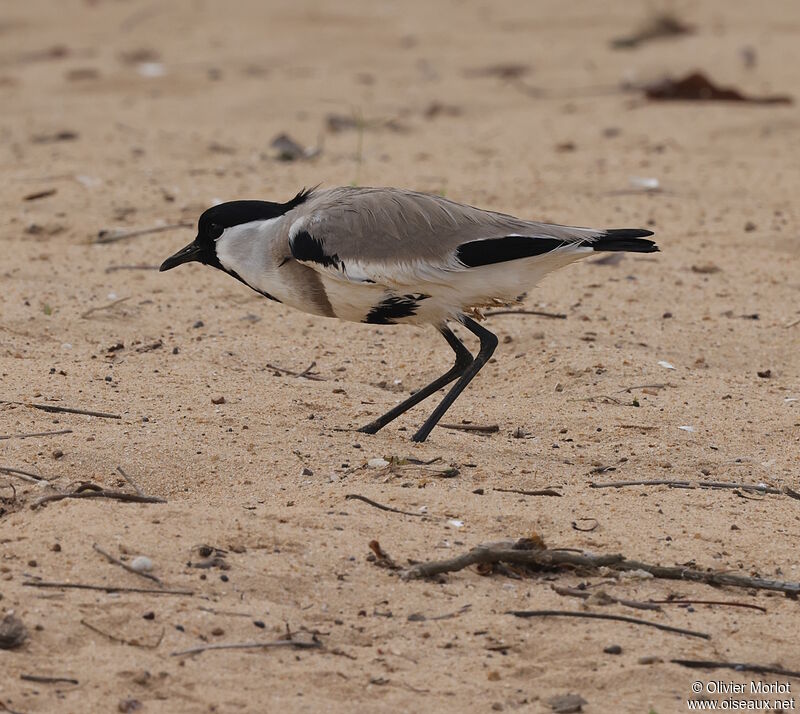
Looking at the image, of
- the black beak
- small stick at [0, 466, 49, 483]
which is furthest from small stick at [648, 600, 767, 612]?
the black beak

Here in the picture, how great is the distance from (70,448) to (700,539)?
2.37 metres

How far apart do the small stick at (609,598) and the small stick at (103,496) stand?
1436mm

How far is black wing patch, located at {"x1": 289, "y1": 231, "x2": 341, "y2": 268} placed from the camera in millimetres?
5383

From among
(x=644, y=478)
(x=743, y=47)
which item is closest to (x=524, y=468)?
(x=644, y=478)

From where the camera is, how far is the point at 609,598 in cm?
419

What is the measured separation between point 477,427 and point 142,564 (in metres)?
2.04

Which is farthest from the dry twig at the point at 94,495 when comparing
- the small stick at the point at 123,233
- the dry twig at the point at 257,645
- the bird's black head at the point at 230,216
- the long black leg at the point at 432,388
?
the small stick at the point at 123,233

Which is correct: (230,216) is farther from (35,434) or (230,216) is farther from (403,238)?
(35,434)

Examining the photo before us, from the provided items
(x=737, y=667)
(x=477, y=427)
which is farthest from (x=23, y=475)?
(x=737, y=667)

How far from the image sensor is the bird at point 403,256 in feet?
17.8

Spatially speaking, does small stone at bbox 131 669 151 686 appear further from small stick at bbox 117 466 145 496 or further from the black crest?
the black crest

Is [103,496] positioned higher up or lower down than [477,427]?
higher up

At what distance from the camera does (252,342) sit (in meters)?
6.68

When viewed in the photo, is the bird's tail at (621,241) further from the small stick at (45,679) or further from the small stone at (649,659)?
the small stick at (45,679)
